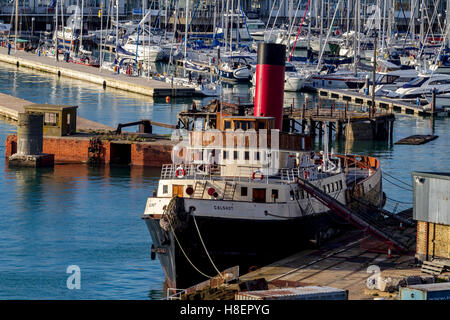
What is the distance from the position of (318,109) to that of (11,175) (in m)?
28.7

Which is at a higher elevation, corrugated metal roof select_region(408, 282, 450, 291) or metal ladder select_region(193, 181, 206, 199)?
metal ladder select_region(193, 181, 206, 199)

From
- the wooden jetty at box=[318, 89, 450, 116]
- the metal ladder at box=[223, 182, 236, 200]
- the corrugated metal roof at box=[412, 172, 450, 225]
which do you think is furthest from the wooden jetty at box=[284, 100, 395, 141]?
the corrugated metal roof at box=[412, 172, 450, 225]

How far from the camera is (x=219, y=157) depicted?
142 feet

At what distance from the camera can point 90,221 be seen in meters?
53.3

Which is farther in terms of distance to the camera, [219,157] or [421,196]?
[219,157]

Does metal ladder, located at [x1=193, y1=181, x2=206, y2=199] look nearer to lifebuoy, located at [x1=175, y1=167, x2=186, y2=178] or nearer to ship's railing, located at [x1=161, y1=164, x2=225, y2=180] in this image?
ship's railing, located at [x1=161, y1=164, x2=225, y2=180]

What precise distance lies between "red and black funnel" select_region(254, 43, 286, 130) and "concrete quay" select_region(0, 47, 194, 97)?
64445mm

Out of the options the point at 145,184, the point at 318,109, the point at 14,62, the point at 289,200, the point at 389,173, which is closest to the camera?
the point at 289,200

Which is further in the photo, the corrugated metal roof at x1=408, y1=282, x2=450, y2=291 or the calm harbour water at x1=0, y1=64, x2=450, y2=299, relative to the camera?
the calm harbour water at x1=0, y1=64, x2=450, y2=299

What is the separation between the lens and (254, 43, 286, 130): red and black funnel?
152 feet
